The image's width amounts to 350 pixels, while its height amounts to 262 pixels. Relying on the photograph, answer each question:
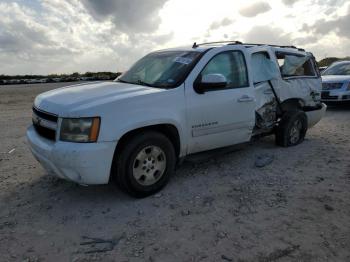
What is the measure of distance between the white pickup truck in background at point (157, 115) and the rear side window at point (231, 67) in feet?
0.05

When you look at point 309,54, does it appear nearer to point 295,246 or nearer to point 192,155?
point 192,155

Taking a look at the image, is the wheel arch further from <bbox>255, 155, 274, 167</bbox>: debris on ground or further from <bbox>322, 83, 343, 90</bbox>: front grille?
<bbox>322, 83, 343, 90</bbox>: front grille

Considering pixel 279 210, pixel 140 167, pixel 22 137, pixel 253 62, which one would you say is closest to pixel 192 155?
pixel 140 167

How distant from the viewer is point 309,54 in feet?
23.9

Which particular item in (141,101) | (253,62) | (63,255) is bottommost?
(63,255)

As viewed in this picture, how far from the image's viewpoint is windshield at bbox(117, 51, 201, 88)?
4793 mm

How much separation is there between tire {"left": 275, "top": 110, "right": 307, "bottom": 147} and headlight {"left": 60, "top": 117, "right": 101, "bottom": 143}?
12.3 ft

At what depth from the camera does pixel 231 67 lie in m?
5.35

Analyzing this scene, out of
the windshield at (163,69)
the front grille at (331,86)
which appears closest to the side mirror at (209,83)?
the windshield at (163,69)

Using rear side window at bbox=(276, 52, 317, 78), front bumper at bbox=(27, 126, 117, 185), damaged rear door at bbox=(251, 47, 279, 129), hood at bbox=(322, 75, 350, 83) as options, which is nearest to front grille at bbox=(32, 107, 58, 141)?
front bumper at bbox=(27, 126, 117, 185)

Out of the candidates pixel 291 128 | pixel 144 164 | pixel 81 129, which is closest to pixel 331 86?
pixel 291 128

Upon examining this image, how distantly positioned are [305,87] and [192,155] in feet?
10.3

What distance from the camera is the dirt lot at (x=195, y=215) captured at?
3287 millimetres

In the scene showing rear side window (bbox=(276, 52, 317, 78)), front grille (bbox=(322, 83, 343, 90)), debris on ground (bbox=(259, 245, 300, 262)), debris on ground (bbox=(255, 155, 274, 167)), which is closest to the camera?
debris on ground (bbox=(259, 245, 300, 262))
